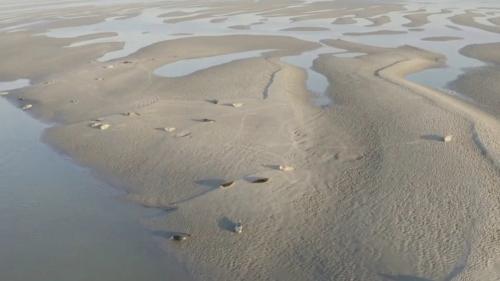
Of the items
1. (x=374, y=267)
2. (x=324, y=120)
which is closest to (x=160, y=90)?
(x=324, y=120)

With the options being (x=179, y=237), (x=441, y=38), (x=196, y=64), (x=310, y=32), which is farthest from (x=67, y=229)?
(x=310, y=32)

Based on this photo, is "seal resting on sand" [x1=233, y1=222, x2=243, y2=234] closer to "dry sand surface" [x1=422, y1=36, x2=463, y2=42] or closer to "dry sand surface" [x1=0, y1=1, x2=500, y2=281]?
"dry sand surface" [x1=0, y1=1, x2=500, y2=281]

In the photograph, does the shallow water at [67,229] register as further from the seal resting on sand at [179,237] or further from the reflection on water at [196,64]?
the reflection on water at [196,64]

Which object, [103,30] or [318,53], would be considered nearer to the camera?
[318,53]

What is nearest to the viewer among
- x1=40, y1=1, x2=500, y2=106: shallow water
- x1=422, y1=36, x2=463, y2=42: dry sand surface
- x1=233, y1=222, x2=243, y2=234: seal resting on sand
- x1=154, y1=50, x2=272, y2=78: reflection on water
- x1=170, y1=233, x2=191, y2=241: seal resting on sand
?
x1=170, y1=233, x2=191, y2=241: seal resting on sand

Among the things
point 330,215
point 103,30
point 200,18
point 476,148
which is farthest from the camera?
point 200,18

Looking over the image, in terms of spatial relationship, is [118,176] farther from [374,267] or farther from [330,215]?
[374,267]

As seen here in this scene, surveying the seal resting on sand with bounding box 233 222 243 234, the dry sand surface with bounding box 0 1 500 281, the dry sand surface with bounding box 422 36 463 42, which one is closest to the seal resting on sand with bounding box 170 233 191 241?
the dry sand surface with bounding box 0 1 500 281
